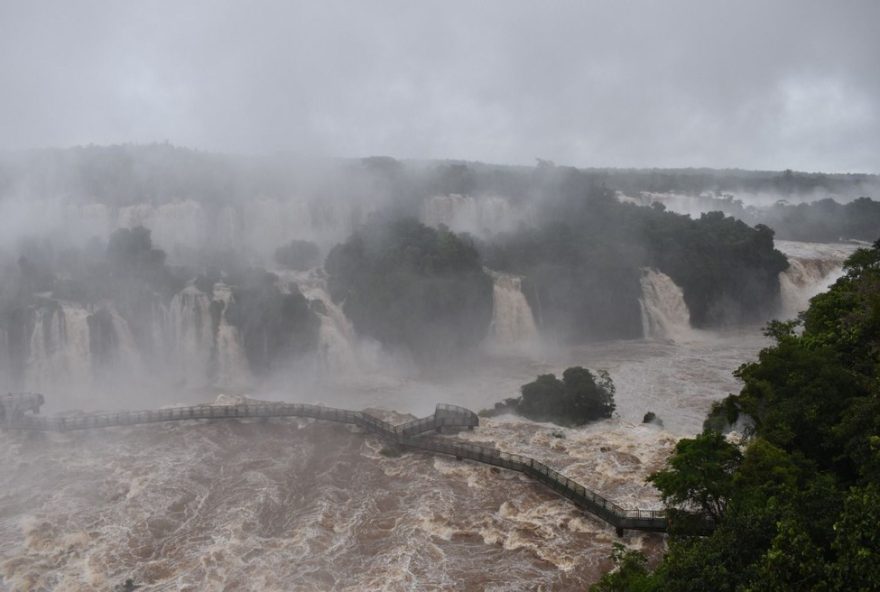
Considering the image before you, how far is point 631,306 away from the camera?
181 feet

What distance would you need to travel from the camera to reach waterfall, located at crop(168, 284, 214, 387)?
145 feet

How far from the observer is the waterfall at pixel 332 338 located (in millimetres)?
45531

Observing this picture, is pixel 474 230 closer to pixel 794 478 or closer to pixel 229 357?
pixel 229 357

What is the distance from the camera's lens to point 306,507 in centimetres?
2428

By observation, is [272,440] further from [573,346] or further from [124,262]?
[573,346]

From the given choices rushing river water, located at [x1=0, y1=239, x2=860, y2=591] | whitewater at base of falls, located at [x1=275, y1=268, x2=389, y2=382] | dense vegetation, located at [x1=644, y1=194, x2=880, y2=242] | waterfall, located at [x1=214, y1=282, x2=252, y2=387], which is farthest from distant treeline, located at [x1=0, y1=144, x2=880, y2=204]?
rushing river water, located at [x1=0, y1=239, x2=860, y2=591]

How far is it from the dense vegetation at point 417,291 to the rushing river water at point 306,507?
1559 cm

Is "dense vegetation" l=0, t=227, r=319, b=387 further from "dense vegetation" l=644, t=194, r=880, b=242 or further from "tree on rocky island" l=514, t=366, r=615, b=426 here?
"dense vegetation" l=644, t=194, r=880, b=242

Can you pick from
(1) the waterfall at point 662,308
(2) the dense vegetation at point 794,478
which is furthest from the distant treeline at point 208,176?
(2) the dense vegetation at point 794,478

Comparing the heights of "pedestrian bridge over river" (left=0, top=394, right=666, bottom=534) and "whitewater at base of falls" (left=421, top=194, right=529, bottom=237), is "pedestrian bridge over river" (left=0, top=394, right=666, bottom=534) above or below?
below

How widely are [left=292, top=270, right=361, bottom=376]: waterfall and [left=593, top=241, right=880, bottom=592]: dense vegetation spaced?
25591 millimetres

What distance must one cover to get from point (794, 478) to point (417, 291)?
34847 millimetres

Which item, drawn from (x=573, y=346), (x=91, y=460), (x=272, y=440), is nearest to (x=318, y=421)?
(x=272, y=440)

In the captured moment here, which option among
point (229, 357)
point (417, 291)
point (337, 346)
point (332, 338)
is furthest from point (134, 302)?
point (417, 291)
